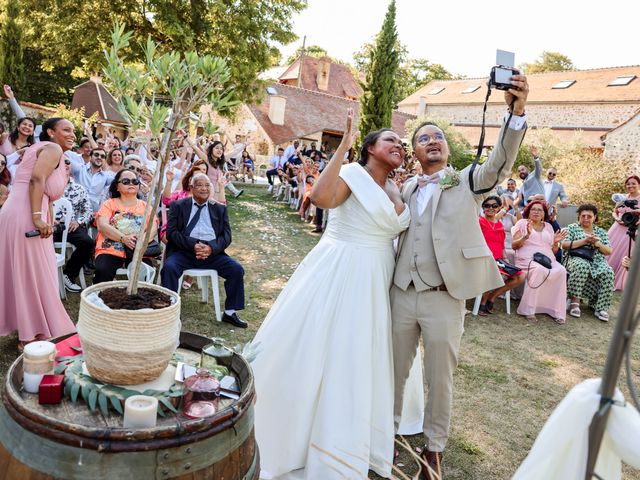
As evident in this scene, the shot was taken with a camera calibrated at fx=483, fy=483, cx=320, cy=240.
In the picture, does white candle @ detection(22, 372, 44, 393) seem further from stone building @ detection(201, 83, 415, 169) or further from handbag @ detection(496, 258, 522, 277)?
stone building @ detection(201, 83, 415, 169)

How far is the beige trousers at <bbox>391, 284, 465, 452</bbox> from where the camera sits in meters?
2.95

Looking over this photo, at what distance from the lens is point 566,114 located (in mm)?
32531

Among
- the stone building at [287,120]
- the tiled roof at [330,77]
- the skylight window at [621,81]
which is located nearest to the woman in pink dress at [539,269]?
the stone building at [287,120]

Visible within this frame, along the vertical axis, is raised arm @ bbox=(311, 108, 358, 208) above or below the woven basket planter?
above

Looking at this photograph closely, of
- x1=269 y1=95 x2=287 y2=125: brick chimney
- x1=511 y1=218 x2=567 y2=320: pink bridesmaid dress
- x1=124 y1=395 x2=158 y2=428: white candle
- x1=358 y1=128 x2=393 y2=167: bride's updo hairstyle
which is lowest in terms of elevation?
x1=511 y1=218 x2=567 y2=320: pink bridesmaid dress

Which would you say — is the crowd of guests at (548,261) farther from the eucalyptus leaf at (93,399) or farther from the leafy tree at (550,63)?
the leafy tree at (550,63)

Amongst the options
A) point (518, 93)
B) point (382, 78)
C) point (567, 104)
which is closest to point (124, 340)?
point (518, 93)

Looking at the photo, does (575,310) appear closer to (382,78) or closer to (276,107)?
(382,78)

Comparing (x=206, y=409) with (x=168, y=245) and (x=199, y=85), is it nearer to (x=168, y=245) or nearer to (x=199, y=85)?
(x=199, y=85)

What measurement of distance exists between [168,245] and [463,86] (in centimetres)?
4016

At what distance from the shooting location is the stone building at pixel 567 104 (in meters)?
30.2

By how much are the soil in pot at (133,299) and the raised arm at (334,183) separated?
4.08ft

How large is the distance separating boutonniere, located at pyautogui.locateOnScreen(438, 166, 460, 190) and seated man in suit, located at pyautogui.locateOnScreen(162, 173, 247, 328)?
10.4 feet

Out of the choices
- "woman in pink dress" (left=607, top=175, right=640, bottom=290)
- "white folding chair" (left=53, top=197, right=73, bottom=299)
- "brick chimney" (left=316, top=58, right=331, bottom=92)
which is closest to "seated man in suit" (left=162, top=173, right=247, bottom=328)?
"white folding chair" (left=53, top=197, right=73, bottom=299)
